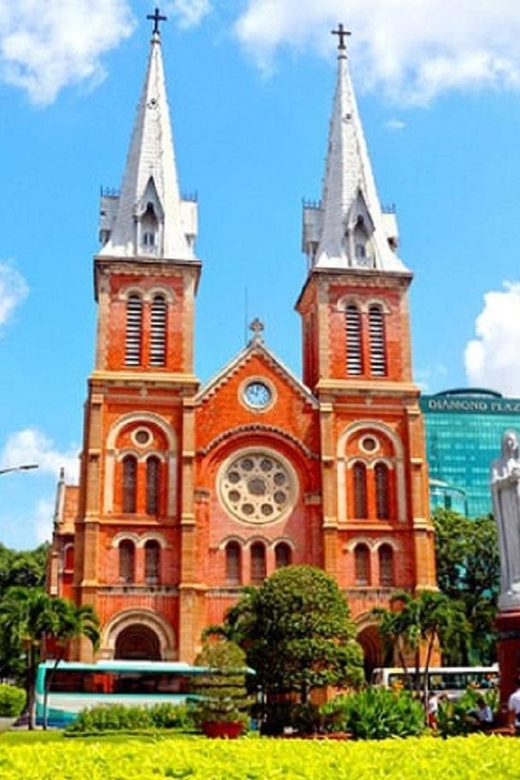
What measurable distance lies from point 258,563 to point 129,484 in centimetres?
688

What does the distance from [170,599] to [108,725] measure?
11275 millimetres

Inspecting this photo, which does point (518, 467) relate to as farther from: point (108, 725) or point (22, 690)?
point (22, 690)

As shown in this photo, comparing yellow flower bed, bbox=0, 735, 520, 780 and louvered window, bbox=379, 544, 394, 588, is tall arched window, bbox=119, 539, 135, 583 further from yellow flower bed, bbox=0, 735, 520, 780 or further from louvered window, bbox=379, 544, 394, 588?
yellow flower bed, bbox=0, 735, 520, 780

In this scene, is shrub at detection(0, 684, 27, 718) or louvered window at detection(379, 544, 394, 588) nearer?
shrub at detection(0, 684, 27, 718)

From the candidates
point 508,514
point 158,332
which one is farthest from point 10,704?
point 508,514

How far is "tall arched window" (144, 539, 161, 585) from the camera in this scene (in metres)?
43.2

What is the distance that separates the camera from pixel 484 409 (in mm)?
112000

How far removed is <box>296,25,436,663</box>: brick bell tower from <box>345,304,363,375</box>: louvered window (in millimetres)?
50

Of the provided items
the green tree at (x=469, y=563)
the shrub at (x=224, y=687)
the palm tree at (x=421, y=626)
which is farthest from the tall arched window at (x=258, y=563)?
the shrub at (x=224, y=687)

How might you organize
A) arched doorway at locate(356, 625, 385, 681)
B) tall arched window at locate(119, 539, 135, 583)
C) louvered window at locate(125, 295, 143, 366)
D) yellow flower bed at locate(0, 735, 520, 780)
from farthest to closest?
louvered window at locate(125, 295, 143, 366) → arched doorway at locate(356, 625, 385, 681) → tall arched window at locate(119, 539, 135, 583) → yellow flower bed at locate(0, 735, 520, 780)

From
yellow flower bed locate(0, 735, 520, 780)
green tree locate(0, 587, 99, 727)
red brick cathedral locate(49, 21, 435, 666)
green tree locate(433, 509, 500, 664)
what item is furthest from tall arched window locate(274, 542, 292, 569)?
yellow flower bed locate(0, 735, 520, 780)

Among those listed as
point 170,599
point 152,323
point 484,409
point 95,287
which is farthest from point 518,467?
point 484,409

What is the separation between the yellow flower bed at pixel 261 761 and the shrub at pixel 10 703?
36.4m

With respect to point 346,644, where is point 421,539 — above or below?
above
